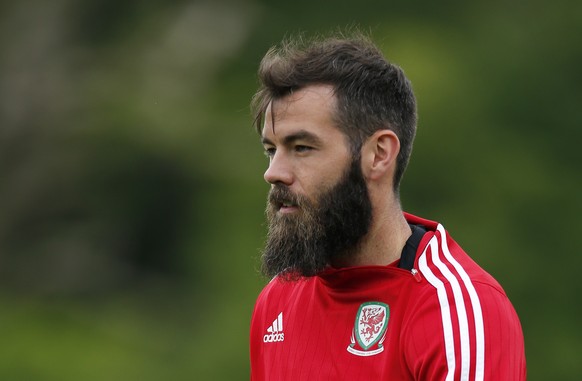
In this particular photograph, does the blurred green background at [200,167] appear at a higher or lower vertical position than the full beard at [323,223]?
higher

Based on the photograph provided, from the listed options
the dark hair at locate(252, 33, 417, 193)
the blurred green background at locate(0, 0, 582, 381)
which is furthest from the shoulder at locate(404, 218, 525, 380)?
Result: the blurred green background at locate(0, 0, 582, 381)

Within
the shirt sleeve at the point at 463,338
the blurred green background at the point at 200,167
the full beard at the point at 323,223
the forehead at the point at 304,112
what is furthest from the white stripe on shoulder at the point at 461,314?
the blurred green background at the point at 200,167

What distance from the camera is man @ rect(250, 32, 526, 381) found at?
3945 millimetres

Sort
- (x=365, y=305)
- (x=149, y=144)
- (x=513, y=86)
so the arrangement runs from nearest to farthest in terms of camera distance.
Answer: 1. (x=365, y=305)
2. (x=513, y=86)
3. (x=149, y=144)

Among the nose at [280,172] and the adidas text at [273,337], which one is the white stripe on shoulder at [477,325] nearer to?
the nose at [280,172]

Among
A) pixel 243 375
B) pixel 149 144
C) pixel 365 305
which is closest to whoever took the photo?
pixel 365 305

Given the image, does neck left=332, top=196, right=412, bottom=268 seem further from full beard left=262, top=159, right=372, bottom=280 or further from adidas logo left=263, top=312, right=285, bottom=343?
adidas logo left=263, top=312, right=285, bottom=343

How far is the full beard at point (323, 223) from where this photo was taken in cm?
414

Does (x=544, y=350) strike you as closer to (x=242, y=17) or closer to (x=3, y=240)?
(x=242, y=17)

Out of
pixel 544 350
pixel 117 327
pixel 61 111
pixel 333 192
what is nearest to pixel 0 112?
pixel 61 111

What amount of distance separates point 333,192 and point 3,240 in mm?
11390

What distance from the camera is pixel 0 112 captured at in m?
14.9

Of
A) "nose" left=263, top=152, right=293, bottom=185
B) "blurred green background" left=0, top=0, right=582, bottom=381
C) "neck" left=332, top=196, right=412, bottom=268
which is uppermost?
"blurred green background" left=0, top=0, right=582, bottom=381

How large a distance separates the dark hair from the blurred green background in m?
8.39
